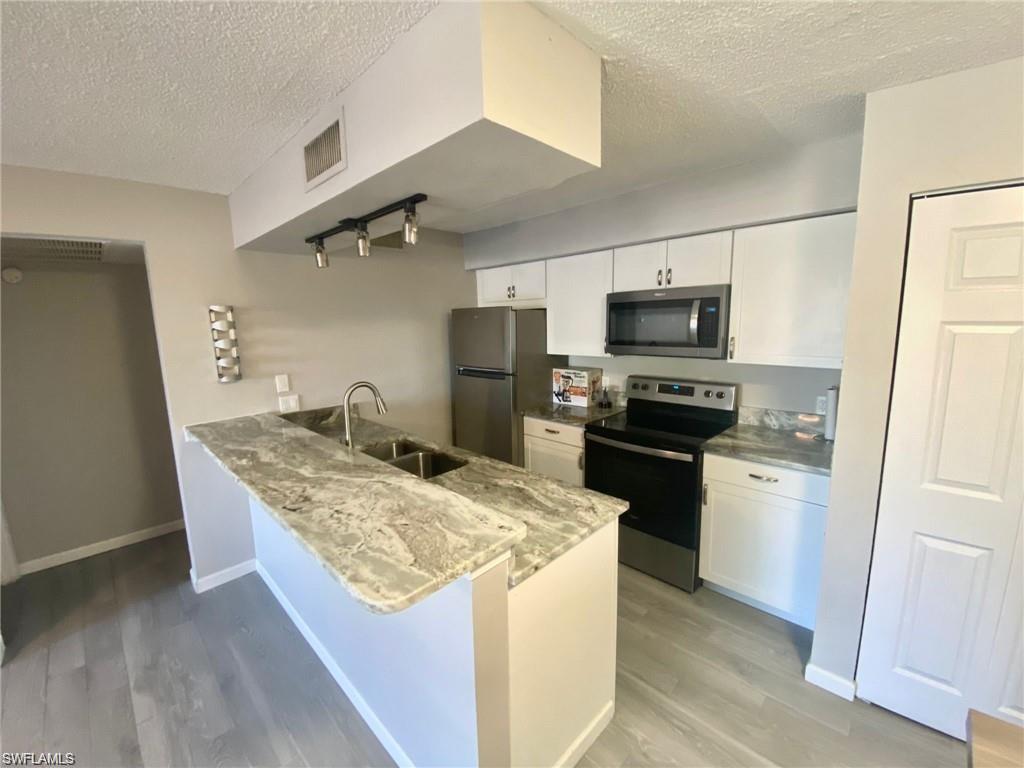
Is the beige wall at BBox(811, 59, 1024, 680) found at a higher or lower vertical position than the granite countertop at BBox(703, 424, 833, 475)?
higher

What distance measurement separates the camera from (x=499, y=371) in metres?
3.04

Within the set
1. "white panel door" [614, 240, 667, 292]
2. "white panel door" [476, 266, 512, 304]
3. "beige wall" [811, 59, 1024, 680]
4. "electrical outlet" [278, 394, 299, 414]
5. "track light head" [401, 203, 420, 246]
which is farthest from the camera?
"white panel door" [476, 266, 512, 304]

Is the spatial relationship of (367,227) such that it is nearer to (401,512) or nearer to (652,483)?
(401,512)

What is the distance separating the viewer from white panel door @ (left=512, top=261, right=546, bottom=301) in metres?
3.08

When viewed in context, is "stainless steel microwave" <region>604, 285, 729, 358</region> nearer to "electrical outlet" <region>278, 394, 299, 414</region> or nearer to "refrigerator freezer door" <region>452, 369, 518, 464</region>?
"refrigerator freezer door" <region>452, 369, 518, 464</region>

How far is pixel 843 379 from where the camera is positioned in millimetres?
1537

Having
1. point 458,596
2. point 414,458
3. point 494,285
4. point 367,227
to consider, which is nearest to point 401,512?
point 458,596

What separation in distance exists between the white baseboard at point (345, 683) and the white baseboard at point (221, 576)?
0.25 meters

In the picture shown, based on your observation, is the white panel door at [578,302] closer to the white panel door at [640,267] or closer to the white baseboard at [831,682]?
the white panel door at [640,267]

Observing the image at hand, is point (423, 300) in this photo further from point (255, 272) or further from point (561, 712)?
point (561, 712)

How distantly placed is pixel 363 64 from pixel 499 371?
2.05 metres

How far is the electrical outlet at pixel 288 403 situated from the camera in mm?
2604

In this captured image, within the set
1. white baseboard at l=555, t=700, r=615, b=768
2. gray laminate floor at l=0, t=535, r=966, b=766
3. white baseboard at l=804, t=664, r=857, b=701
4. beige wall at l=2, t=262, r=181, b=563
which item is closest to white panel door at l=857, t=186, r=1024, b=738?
white baseboard at l=804, t=664, r=857, b=701

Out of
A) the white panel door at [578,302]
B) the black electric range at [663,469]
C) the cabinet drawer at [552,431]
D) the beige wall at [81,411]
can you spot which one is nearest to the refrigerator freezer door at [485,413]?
the cabinet drawer at [552,431]
